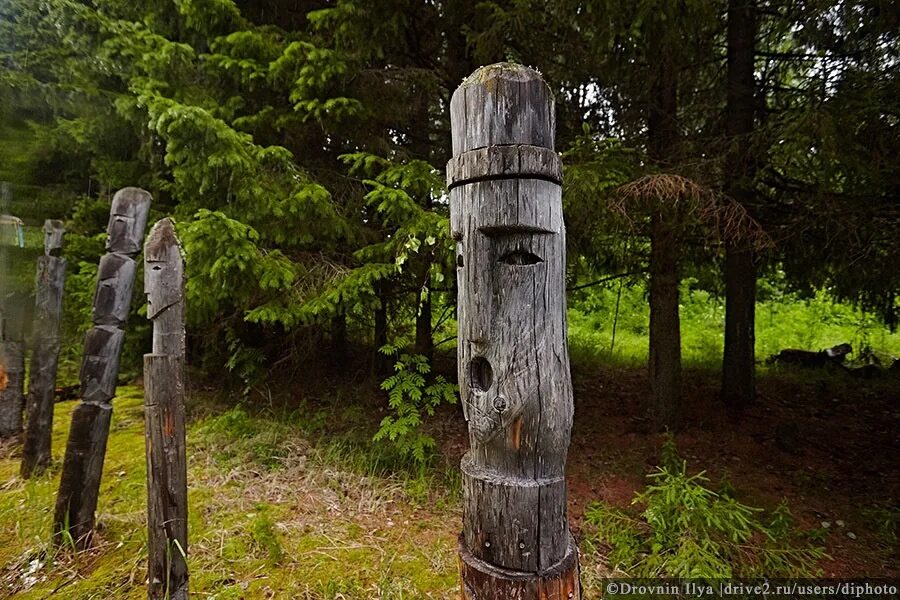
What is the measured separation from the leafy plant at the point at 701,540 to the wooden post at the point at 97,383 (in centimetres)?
383

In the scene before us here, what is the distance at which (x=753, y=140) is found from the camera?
4180 mm

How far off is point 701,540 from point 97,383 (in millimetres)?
4484

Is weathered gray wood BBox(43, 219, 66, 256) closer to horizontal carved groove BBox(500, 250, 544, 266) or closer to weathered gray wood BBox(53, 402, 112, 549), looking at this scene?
weathered gray wood BBox(53, 402, 112, 549)

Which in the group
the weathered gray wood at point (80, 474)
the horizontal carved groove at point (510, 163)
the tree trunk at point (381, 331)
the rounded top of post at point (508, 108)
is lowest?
the weathered gray wood at point (80, 474)

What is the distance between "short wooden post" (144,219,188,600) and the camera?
101 inches

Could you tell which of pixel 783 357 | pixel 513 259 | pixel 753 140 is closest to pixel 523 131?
pixel 513 259

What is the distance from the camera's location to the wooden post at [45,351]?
4.45 metres

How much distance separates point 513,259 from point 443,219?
2.35 metres

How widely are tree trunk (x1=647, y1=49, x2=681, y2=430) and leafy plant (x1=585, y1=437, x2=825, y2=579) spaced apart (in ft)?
5.34

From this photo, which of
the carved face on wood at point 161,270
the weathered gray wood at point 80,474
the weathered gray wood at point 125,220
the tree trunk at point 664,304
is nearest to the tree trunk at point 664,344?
the tree trunk at point 664,304

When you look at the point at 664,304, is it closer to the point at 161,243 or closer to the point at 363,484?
the point at 363,484

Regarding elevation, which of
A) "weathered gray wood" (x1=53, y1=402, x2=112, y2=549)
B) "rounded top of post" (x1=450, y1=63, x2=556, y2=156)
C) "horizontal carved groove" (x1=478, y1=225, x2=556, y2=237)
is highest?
"rounded top of post" (x1=450, y1=63, x2=556, y2=156)

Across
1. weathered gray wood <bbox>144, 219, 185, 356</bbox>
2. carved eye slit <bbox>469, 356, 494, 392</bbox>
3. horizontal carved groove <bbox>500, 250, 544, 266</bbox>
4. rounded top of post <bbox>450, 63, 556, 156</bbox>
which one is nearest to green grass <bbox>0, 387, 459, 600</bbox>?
weathered gray wood <bbox>144, 219, 185, 356</bbox>

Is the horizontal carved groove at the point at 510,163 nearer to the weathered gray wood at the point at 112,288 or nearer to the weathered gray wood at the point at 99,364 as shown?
the weathered gray wood at the point at 112,288
